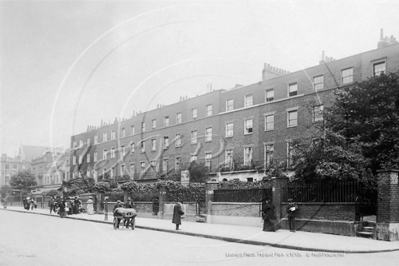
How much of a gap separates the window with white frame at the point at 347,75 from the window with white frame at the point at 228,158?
13309 millimetres

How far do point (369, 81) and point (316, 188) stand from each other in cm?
666

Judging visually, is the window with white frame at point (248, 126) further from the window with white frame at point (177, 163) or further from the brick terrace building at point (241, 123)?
the window with white frame at point (177, 163)

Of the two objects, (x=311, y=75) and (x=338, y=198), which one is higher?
(x=311, y=75)

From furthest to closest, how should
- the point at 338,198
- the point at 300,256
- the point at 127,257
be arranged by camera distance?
the point at 338,198 < the point at 300,256 < the point at 127,257

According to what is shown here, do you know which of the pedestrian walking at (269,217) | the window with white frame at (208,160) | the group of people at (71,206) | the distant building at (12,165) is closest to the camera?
the pedestrian walking at (269,217)

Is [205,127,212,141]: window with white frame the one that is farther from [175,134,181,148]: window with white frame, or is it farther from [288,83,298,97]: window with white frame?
[288,83,298,97]: window with white frame

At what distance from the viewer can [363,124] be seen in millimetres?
19547

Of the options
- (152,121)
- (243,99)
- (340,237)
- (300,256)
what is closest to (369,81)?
(340,237)

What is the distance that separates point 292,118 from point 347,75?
5910 mm

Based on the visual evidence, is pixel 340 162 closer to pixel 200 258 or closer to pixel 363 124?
pixel 363 124

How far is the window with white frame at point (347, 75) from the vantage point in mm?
31578

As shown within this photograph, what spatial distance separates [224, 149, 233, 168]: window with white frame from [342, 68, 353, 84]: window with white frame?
13309mm

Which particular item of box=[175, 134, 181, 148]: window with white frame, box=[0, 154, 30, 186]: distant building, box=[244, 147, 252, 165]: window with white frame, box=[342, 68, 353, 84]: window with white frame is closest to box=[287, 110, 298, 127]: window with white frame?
box=[342, 68, 353, 84]: window with white frame

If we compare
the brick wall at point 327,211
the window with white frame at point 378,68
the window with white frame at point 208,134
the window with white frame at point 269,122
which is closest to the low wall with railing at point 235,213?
the brick wall at point 327,211
